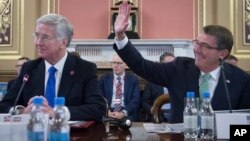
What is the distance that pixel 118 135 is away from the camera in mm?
1725

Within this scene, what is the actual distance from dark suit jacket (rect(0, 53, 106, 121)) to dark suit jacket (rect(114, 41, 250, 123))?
240mm

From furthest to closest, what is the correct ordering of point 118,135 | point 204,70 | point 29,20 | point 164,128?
point 29,20 → point 204,70 → point 164,128 → point 118,135

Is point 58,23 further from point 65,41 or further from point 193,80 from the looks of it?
point 193,80

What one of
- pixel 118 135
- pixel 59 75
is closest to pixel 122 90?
pixel 59 75

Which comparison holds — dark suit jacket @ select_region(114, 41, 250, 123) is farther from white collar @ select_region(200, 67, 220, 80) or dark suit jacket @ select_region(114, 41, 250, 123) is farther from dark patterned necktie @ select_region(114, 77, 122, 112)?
dark patterned necktie @ select_region(114, 77, 122, 112)

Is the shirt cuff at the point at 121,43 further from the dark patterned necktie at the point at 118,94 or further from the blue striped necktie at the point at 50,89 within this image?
the dark patterned necktie at the point at 118,94

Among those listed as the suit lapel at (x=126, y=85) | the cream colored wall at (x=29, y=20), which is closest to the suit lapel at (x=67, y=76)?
the suit lapel at (x=126, y=85)


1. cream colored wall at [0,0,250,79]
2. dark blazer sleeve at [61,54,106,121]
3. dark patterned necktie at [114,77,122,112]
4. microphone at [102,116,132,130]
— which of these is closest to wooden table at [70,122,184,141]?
microphone at [102,116,132,130]

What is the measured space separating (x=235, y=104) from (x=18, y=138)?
1.35 m

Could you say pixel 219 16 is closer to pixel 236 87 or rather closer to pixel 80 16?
pixel 80 16

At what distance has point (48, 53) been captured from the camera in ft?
7.41

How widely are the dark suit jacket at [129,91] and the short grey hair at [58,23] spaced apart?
7.46ft

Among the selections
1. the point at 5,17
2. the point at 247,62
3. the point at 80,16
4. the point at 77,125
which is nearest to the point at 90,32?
the point at 80,16

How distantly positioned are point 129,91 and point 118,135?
2863 mm
